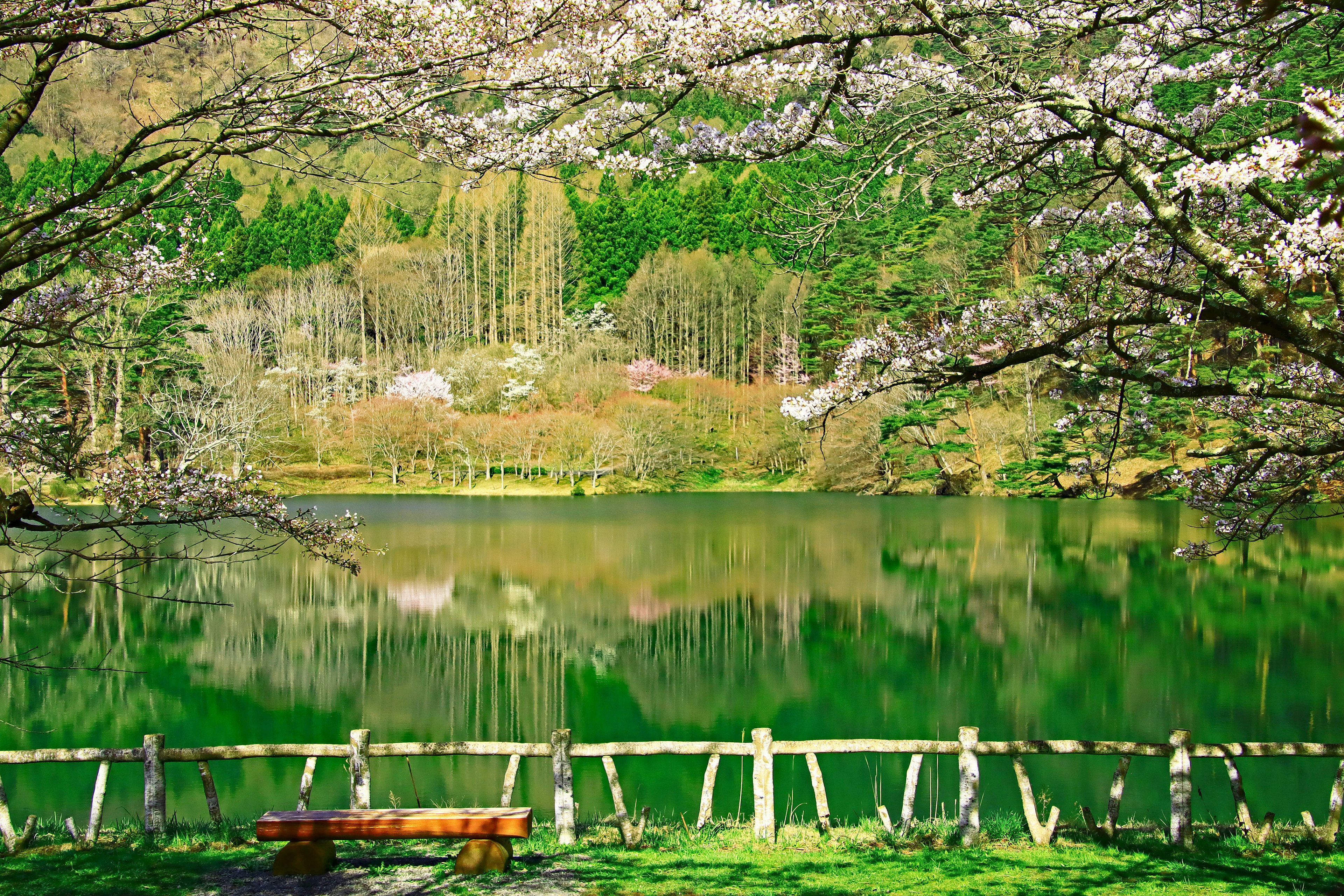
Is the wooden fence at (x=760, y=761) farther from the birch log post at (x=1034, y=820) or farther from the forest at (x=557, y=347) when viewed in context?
the forest at (x=557, y=347)

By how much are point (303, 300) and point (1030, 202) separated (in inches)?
1821

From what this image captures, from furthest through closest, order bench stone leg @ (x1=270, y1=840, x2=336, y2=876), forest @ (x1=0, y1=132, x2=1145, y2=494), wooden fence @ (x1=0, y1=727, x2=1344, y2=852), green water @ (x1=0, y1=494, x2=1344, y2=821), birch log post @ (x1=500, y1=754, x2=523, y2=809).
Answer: forest @ (x1=0, y1=132, x2=1145, y2=494) → green water @ (x1=0, y1=494, x2=1344, y2=821) → birch log post @ (x1=500, y1=754, x2=523, y2=809) → wooden fence @ (x1=0, y1=727, x2=1344, y2=852) → bench stone leg @ (x1=270, y1=840, x2=336, y2=876)

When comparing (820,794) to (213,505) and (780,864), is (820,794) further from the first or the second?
(213,505)

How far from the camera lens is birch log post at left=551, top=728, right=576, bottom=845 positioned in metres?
5.81

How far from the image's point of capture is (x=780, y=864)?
535 centimetres

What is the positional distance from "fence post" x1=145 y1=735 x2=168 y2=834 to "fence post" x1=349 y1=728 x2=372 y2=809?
1.20 meters

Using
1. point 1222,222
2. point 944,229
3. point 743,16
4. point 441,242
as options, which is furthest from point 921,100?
point 441,242

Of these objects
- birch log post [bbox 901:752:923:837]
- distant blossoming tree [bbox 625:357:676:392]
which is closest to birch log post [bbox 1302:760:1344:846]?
birch log post [bbox 901:752:923:837]

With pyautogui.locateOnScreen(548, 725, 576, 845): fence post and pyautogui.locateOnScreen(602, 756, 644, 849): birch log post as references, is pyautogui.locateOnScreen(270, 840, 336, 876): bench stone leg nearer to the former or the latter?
pyautogui.locateOnScreen(548, 725, 576, 845): fence post

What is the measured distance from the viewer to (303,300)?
46.5 m

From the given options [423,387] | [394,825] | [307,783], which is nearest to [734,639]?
[307,783]

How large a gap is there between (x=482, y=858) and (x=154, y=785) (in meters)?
2.53

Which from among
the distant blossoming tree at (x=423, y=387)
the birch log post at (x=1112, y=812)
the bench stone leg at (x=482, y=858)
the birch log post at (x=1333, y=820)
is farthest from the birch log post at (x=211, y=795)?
the distant blossoming tree at (x=423, y=387)

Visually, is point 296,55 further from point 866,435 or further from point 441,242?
point 441,242
